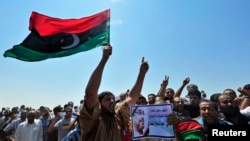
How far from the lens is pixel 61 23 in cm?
673

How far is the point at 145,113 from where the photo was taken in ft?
14.0

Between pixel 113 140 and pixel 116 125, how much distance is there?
8.5 inches

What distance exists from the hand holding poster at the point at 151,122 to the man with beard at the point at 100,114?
0.41m

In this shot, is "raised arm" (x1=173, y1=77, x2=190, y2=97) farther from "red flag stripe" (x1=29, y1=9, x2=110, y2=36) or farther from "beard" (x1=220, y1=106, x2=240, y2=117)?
"red flag stripe" (x1=29, y1=9, x2=110, y2=36)

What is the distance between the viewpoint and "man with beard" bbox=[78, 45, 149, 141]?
320 centimetres

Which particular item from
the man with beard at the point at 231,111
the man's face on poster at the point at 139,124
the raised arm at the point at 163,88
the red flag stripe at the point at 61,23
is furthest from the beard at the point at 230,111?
the red flag stripe at the point at 61,23

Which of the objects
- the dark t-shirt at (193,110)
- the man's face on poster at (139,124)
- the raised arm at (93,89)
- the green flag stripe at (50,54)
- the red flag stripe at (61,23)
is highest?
the red flag stripe at (61,23)

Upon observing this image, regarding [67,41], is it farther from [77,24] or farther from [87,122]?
[87,122]

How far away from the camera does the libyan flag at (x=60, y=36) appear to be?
6141 mm

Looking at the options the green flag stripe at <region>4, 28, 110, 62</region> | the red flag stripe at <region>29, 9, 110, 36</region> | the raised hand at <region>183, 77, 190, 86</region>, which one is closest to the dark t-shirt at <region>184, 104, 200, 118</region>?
the raised hand at <region>183, 77, 190, 86</region>

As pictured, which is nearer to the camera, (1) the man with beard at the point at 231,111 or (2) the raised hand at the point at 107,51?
(2) the raised hand at the point at 107,51

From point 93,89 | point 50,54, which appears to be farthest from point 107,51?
point 50,54

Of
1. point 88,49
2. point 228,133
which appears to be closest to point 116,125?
point 228,133

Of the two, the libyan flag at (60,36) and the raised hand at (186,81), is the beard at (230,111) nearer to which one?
the raised hand at (186,81)
